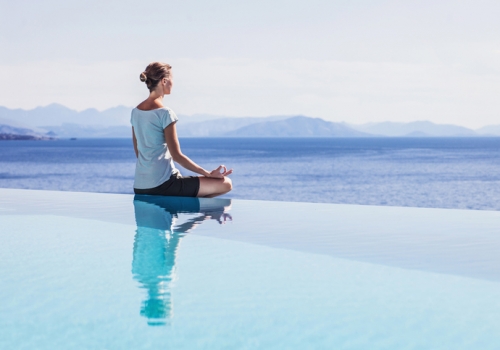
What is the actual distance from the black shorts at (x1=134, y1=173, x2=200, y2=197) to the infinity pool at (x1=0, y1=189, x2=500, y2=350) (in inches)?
8.0

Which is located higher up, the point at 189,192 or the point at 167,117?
the point at 167,117

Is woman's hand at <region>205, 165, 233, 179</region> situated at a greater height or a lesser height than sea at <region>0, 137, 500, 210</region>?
greater

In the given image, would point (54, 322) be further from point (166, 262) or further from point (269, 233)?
point (269, 233)

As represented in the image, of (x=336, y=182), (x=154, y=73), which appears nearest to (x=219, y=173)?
(x=154, y=73)

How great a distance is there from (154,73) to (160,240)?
5.22 ft

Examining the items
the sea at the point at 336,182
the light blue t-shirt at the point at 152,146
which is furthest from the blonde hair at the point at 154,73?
the sea at the point at 336,182

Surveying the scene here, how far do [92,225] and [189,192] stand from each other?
996 millimetres

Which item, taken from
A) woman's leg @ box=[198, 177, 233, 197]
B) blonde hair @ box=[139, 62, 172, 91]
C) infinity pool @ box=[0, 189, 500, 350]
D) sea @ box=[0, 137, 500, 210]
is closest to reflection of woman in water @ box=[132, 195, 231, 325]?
infinity pool @ box=[0, 189, 500, 350]

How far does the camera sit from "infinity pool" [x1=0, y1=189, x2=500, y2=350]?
2438mm

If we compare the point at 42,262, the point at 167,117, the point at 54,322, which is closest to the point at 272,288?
the point at 54,322

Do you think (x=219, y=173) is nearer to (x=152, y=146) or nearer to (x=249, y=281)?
(x=152, y=146)

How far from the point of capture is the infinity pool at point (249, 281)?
2438 mm

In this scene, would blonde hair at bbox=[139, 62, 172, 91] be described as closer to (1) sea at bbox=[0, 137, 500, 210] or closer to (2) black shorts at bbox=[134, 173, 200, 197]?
(2) black shorts at bbox=[134, 173, 200, 197]

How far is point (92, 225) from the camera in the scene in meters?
5.22
